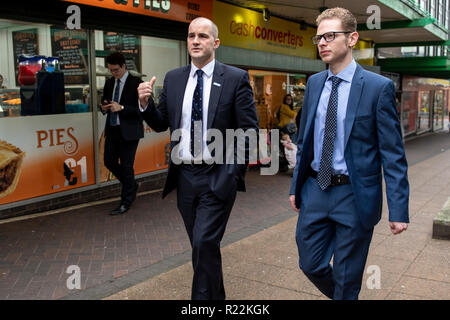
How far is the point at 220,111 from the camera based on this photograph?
11.2ft

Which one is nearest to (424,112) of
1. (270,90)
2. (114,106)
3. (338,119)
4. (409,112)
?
(409,112)

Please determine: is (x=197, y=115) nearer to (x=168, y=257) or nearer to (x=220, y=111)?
(x=220, y=111)

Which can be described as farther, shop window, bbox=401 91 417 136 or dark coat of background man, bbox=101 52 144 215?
shop window, bbox=401 91 417 136

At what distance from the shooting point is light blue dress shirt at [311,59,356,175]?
288 cm

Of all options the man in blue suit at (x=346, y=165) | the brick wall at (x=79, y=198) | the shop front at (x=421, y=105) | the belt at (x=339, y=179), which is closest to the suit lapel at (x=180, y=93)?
the man in blue suit at (x=346, y=165)

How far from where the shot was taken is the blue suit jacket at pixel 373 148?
2779 millimetres

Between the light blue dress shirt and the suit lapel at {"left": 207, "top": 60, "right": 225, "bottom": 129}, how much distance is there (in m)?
0.74

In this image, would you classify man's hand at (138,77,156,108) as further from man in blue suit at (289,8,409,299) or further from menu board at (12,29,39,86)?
menu board at (12,29,39,86)

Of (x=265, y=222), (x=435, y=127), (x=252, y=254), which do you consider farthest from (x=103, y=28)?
(x=435, y=127)

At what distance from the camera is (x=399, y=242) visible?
5473 millimetres

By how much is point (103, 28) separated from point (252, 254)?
4085mm

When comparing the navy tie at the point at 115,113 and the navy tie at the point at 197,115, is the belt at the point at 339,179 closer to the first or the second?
the navy tie at the point at 197,115

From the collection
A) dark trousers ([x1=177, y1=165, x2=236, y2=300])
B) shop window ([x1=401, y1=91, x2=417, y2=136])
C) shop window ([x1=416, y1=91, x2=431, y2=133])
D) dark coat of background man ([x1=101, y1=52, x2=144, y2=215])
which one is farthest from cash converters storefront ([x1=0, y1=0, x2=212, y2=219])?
shop window ([x1=416, y1=91, x2=431, y2=133])
